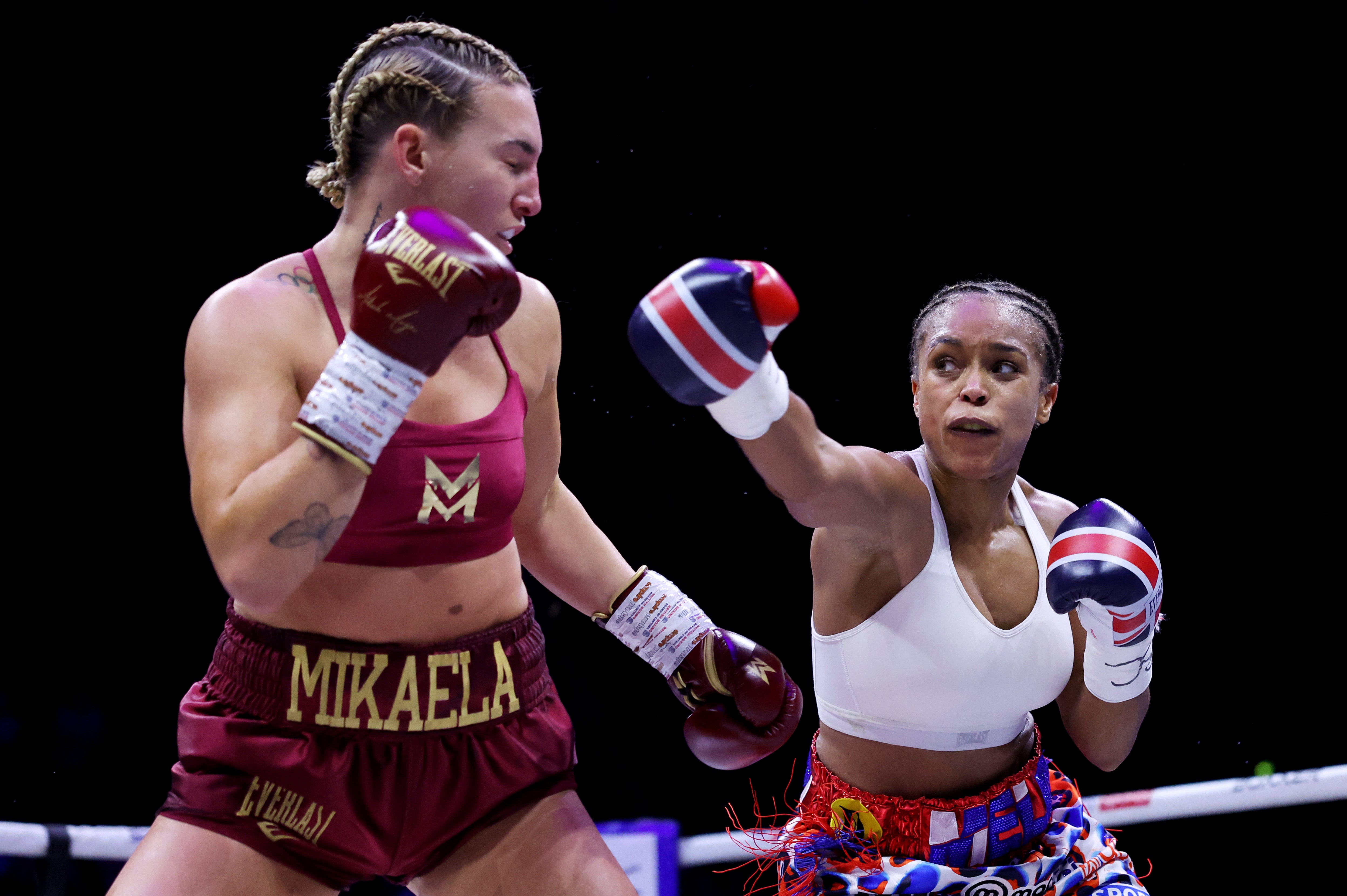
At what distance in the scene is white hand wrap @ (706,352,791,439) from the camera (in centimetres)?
150

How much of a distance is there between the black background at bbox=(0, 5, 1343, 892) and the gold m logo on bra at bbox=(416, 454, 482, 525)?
1.86 metres

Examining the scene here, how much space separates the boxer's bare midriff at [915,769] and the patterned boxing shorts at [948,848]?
1.0 inches

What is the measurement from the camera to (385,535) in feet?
4.66

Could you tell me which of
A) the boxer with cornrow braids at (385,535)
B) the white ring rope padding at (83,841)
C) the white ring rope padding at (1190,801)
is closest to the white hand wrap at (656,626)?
the boxer with cornrow braids at (385,535)

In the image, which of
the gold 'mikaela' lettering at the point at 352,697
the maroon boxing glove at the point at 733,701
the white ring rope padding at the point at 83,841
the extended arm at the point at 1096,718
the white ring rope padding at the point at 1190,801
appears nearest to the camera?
the gold 'mikaela' lettering at the point at 352,697

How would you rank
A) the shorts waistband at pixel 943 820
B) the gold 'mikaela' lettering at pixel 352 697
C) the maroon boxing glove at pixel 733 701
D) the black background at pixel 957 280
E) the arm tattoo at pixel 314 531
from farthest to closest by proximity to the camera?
1. the black background at pixel 957 280
2. the shorts waistband at pixel 943 820
3. the maroon boxing glove at pixel 733 701
4. the gold 'mikaela' lettering at pixel 352 697
5. the arm tattoo at pixel 314 531

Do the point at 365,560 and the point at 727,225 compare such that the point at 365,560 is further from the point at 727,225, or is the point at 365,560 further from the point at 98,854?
the point at 727,225

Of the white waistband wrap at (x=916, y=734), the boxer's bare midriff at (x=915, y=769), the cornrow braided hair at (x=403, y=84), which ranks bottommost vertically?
the boxer's bare midriff at (x=915, y=769)

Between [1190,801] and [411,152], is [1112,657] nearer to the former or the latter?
[1190,801]

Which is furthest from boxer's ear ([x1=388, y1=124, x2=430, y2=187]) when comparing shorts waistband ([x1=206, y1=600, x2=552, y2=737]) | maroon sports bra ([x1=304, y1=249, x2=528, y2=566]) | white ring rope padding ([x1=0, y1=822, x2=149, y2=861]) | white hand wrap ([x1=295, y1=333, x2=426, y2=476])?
white ring rope padding ([x1=0, y1=822, x2=149, y2=861])

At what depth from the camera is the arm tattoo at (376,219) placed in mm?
1557

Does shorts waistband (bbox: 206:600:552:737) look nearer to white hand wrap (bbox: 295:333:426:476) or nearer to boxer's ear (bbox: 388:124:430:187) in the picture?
white hand wrap (bbox: 295:333:426:476)

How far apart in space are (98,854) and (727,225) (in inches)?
89.5

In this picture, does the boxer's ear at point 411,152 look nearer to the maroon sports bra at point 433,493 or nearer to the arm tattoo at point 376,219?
the arm tattoo at point 376,219
